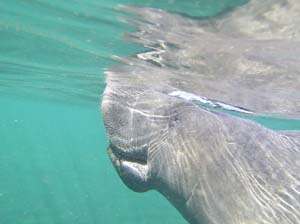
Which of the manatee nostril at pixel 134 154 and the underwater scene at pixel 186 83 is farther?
the manatee nostril at pixel 134 154

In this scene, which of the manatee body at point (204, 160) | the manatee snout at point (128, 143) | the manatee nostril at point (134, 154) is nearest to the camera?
the manatee body at point (204, 160)

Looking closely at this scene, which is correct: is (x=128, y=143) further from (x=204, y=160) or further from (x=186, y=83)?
(x=186, y=83)

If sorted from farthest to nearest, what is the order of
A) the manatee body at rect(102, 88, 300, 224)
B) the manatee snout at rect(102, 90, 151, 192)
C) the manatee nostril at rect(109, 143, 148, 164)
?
the manatee nostril at rect(109, 143, 148, 164)
the manatee snout at rect(102, 90, 151, 192)
the manatee body at rect(102, 88, 300, 224)

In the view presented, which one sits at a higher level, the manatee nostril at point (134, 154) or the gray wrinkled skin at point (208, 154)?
the gray wrinkled skin at point (208, 154)

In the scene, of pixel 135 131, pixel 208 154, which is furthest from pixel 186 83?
pixel 208 154

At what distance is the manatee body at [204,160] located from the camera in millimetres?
3223

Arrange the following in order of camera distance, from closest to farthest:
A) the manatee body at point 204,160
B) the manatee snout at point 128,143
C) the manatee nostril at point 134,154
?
the manatee body at point 204,160 → the manatee snout at point 128,143 → the manatee nostril at point 134,154

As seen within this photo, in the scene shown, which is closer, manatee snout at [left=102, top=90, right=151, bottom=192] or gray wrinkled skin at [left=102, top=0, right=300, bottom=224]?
gray wrinkled skin at [left=102, top=0, right=300, bottom=224]

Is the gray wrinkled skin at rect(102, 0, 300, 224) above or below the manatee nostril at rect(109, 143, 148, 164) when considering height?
above

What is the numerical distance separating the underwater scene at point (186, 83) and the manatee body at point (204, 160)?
11mm

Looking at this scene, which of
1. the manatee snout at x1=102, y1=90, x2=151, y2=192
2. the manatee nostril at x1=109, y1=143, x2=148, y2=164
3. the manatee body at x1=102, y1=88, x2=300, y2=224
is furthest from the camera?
the manatee nostril at x1=109, y1=143, x2=148, y2=164

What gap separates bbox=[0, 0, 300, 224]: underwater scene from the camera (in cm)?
338

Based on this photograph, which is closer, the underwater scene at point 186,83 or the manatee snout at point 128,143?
the underwater scene at point 186,83

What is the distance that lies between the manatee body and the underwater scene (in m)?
0.01
